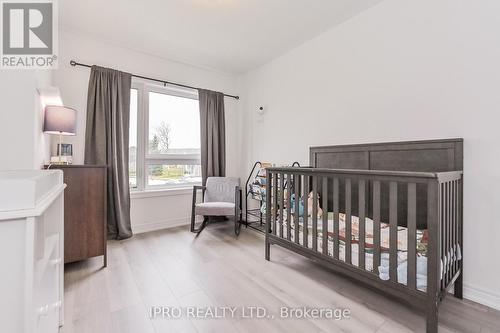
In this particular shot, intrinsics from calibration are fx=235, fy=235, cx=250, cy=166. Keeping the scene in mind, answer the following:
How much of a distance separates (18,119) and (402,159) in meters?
2.75

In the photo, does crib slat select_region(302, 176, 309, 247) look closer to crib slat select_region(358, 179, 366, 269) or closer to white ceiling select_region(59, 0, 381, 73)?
crib slat select_region(358, 179, 366, 269)

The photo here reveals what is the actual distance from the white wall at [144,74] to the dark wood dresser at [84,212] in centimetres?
82

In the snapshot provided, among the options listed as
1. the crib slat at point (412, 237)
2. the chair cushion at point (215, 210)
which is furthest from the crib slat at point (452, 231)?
the chair cushion at point (215, 210)

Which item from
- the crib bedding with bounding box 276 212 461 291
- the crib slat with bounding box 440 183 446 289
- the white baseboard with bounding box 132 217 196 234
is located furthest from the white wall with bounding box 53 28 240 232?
the crib slat with bounding box 440 183 446 289

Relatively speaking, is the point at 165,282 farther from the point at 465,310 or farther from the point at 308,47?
the point at 308,47

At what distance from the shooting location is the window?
312 centimetres

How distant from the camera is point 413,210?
4.28 feet

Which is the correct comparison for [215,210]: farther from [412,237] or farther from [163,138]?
[412,237]

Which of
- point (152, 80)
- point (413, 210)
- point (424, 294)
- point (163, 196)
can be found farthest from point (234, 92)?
point (424, 294)

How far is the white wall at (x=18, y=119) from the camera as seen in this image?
139 cm

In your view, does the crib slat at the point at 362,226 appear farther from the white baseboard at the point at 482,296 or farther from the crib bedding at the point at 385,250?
the white baseboard at the point at 482,296

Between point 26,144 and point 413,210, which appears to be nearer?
point 413,210

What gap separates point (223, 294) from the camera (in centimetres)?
166

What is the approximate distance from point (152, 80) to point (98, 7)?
3.20 ft
